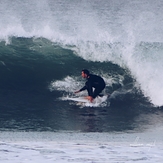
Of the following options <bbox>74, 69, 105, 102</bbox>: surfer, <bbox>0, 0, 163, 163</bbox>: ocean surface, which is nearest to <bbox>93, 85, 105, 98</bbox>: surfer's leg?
<bbox>74, 69, 105, 102</bbox>: surfer

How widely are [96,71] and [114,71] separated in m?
0.45

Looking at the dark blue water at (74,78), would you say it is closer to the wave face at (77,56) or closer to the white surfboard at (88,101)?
the wave face at (77,56)

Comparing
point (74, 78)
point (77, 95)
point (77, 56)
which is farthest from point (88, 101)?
point (77, 56)

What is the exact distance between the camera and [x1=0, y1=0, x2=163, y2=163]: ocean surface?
11203 mm

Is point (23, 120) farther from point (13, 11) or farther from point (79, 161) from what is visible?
point (13, 11)

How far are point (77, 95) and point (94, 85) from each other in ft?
2.33

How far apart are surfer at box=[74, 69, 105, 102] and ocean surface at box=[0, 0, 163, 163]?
0.95ft

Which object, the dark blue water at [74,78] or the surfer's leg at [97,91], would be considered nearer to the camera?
the dark blue water at [74,78]

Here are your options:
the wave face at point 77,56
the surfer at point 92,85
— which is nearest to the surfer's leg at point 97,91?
the surfer at point 92,85

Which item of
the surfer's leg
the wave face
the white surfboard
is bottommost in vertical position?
the white surfboard

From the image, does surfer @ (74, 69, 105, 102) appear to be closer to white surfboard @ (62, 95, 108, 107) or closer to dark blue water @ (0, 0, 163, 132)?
white surfboard @ (62, 95, 108, 107)

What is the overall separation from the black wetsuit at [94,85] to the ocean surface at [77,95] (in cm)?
32

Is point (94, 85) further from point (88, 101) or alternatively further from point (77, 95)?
point (77, 95)

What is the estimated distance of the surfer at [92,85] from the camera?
565 inches
